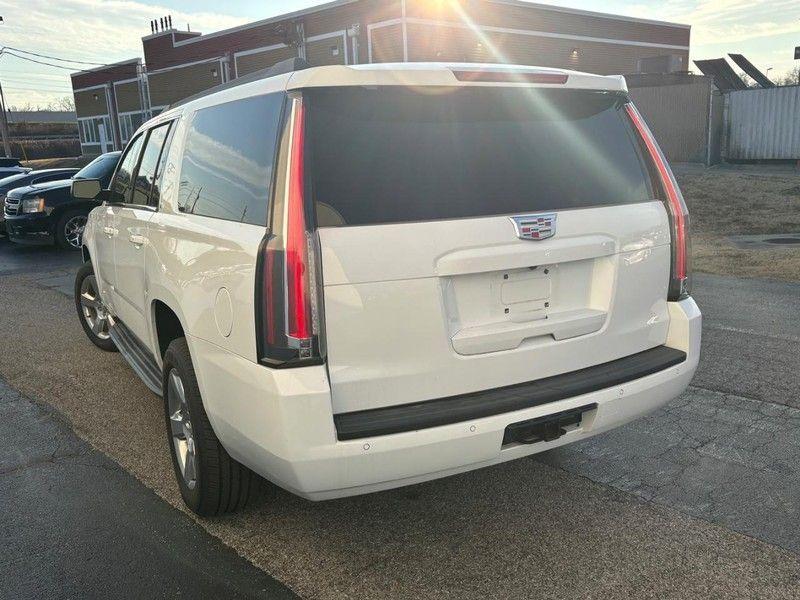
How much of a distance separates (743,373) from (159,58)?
4244 cm

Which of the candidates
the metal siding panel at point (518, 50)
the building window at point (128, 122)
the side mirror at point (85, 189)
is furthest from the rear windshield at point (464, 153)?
the building window at point (128, 122)

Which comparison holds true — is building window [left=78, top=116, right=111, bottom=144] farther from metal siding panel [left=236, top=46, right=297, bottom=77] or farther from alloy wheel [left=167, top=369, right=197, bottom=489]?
alloy wheel [left=167, top=369, right=197, bottom=489]

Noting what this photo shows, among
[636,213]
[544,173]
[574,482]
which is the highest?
[544,173]

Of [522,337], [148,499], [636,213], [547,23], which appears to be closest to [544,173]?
[636,213]

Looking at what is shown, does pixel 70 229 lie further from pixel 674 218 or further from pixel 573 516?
pixel 674 218

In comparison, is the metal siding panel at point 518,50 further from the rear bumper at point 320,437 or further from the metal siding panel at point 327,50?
the rear bumper at point 320,437

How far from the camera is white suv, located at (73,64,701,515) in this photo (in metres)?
2.49

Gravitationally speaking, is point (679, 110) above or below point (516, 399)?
above

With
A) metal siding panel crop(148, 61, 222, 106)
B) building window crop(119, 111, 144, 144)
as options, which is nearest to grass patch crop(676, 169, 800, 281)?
metal siding panel crop(148, 61, 222, 106)

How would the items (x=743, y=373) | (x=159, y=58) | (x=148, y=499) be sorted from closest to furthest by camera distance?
(x=148, y=499), (x=743, y=373), (x=159, y=58)

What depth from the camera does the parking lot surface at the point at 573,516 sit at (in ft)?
9.05

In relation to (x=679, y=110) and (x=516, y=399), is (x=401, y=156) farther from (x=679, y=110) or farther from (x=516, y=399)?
(x=679, y=110)

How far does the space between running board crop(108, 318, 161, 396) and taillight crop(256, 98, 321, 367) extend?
158 centimetres

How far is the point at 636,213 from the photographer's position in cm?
307
